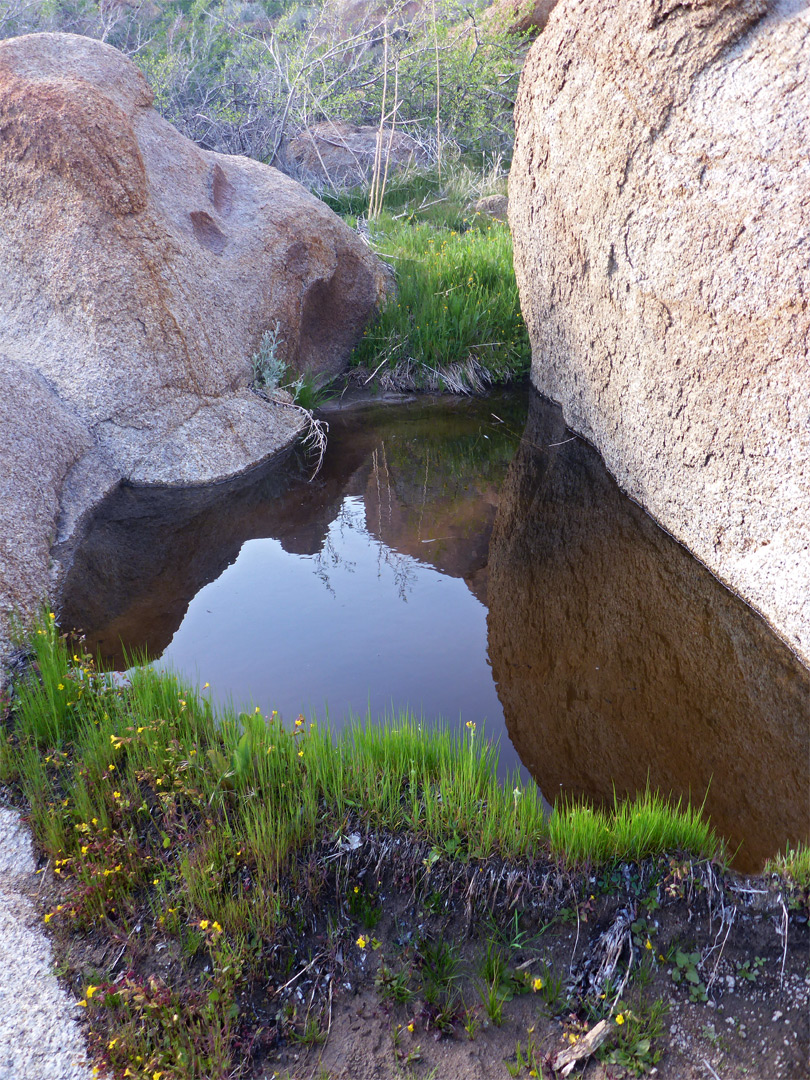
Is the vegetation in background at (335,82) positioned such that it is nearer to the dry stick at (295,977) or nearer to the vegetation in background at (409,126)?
the vegetation in background at (409,126)

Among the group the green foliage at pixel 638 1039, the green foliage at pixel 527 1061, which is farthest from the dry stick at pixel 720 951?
the green foliage at pixel 527 1061

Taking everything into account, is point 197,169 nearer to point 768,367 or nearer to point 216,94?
point 768,367

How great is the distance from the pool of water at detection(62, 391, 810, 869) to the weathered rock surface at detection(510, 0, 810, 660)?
0.41m

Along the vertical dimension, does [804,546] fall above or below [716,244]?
below

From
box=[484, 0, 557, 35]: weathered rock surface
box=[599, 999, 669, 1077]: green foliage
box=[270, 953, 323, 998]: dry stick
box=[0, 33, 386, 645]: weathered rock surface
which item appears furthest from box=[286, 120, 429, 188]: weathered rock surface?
box=[599, 999, 669, 1077]: green foliage

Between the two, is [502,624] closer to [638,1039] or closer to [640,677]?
[640,677]

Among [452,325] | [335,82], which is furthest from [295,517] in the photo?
[335,82]

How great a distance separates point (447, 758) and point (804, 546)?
220 centimetres

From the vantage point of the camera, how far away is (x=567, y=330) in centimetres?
673

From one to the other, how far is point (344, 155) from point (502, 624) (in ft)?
35.7

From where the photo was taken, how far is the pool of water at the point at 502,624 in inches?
140

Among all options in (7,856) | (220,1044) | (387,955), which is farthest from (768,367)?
(7,856)

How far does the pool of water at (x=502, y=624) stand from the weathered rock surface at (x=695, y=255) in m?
0.41

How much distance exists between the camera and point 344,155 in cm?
1286
